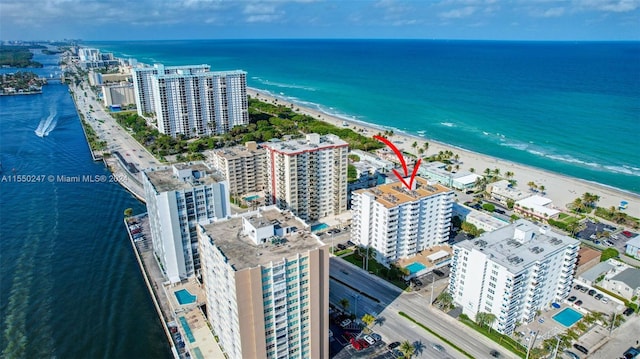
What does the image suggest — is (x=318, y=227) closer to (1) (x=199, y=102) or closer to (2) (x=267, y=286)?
(2) (x=267, y=286)

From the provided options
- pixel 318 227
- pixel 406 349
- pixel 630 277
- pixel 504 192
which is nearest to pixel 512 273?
pixel 406 349

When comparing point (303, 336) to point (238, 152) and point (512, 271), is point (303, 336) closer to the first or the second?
point (512, 271)

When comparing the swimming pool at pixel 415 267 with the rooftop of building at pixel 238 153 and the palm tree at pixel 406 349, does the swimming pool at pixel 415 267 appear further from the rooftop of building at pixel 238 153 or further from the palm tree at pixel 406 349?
the rooftop of building at pixel 238 153

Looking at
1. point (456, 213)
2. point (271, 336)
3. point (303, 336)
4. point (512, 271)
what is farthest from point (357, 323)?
point (456, 213)

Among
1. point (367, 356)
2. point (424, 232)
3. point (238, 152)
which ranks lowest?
point (367, 356)

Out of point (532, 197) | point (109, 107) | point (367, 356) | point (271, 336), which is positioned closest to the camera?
point (271, 336)

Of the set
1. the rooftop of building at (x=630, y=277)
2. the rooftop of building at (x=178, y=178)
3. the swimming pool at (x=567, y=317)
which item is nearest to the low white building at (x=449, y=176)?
the rooftop of building at (x=630, y=277)
